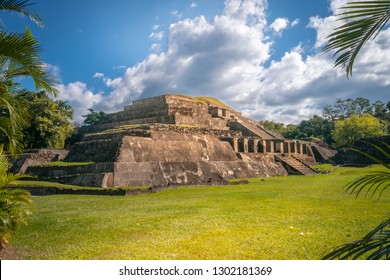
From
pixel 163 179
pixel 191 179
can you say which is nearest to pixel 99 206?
pixel 163 179

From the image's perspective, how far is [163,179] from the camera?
12.3 m

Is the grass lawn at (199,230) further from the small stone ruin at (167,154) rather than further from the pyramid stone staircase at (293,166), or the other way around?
the pyramid stone staircase at (293,166)

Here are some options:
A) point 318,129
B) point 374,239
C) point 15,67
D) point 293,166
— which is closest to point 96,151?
point 15,67

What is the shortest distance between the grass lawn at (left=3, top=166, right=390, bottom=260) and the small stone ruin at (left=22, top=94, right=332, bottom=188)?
5.44m

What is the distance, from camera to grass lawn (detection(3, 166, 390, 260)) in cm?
338

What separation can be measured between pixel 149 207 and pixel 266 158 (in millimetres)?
14060

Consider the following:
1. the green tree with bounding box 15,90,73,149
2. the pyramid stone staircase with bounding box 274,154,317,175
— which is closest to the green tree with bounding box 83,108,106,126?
the green tree with bounding box 15,90,73,149

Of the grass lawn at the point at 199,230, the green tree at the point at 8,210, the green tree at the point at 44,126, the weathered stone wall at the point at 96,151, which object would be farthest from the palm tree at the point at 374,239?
the green tree at the point at 44,126

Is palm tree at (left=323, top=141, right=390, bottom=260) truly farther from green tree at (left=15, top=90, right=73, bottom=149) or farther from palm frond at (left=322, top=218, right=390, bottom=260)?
green tree at (left=15, top=90, right=73, bottom=149)

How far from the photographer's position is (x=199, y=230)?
432cm

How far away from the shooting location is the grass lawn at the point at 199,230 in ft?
11.1

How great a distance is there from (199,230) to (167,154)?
391 inches

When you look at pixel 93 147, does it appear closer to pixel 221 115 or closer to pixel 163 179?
pixel 163 179
